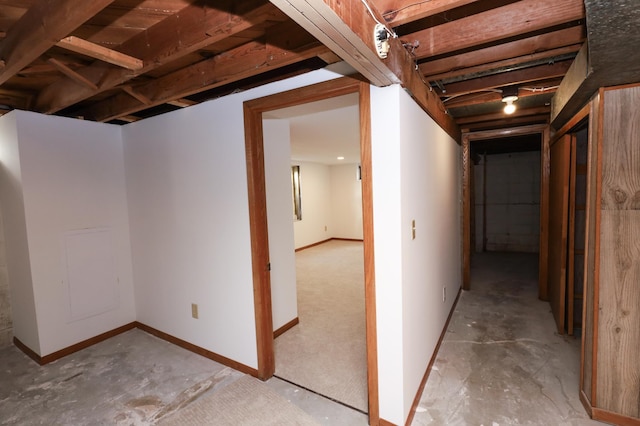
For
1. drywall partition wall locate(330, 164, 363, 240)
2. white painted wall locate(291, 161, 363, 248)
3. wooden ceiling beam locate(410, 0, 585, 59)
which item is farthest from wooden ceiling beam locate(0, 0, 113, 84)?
drywall partition wall locate(330, 164, 363, 240)

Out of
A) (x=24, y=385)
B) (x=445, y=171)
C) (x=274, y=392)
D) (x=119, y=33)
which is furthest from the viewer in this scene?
(x=445, y=171)

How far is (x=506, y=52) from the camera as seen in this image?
1.75 meters

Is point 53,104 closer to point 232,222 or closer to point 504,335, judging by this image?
point 232,222

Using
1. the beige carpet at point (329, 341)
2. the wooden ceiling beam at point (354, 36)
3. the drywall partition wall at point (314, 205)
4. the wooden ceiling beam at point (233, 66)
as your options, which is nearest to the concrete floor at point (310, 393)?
the beige carpet at point (329, 341)

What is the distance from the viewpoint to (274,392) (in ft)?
7.04

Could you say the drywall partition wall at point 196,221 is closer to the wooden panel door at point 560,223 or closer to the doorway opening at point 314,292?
the doorway opening at point 314,292

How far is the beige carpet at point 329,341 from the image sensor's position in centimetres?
222

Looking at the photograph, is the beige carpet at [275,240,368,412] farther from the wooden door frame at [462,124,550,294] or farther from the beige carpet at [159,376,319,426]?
the wooden door frame at [462,124,550,294]

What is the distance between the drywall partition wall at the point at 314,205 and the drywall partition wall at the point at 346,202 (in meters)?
0.14

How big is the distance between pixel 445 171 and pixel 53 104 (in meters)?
3.40

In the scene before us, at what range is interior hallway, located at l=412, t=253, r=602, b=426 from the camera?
1.86 m

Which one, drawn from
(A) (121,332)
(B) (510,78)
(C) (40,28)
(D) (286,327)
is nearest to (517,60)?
(B) (510,78)

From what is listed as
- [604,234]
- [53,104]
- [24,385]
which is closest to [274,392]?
[24,385]

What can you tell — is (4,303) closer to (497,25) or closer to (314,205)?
(497,25)
